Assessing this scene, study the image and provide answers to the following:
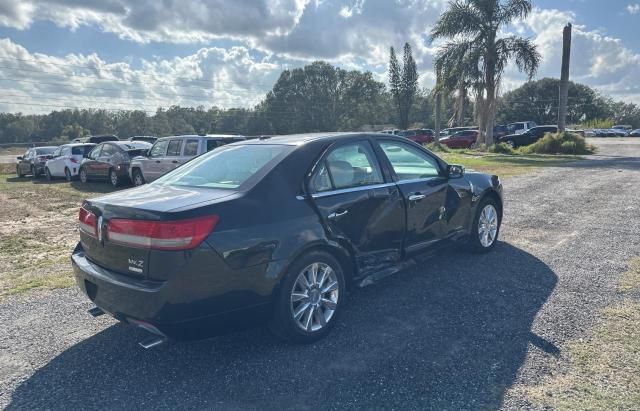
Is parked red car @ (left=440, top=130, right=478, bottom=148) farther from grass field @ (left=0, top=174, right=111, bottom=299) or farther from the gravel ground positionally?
the gravel ground

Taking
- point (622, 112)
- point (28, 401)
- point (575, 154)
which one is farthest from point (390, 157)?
point (622, 112)

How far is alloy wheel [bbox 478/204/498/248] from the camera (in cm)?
560

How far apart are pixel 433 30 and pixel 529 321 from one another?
87.1ft

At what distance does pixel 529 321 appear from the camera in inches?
150

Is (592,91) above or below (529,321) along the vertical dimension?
above

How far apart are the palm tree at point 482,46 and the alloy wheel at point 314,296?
25.4m

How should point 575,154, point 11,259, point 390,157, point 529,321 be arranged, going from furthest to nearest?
point 575,154, point 11,259, point 390,157, point 529,321

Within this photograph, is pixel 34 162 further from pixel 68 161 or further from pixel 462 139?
pixel 462 139

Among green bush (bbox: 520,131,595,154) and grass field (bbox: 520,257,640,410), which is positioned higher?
green bush (bbox: 520,131,595,154)

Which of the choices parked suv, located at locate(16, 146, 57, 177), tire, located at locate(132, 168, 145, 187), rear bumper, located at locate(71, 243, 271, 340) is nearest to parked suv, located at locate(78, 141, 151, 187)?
Answer: tire, located at locate(132, 168, 145, 187)

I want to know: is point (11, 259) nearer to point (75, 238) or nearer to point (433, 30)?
point (75, 238)

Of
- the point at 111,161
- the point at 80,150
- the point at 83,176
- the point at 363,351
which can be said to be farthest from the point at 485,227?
the point at 80,150

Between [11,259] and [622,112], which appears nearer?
[11,259]

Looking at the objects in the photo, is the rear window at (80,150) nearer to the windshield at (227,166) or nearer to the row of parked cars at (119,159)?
the row of parked cars at (119,159)
